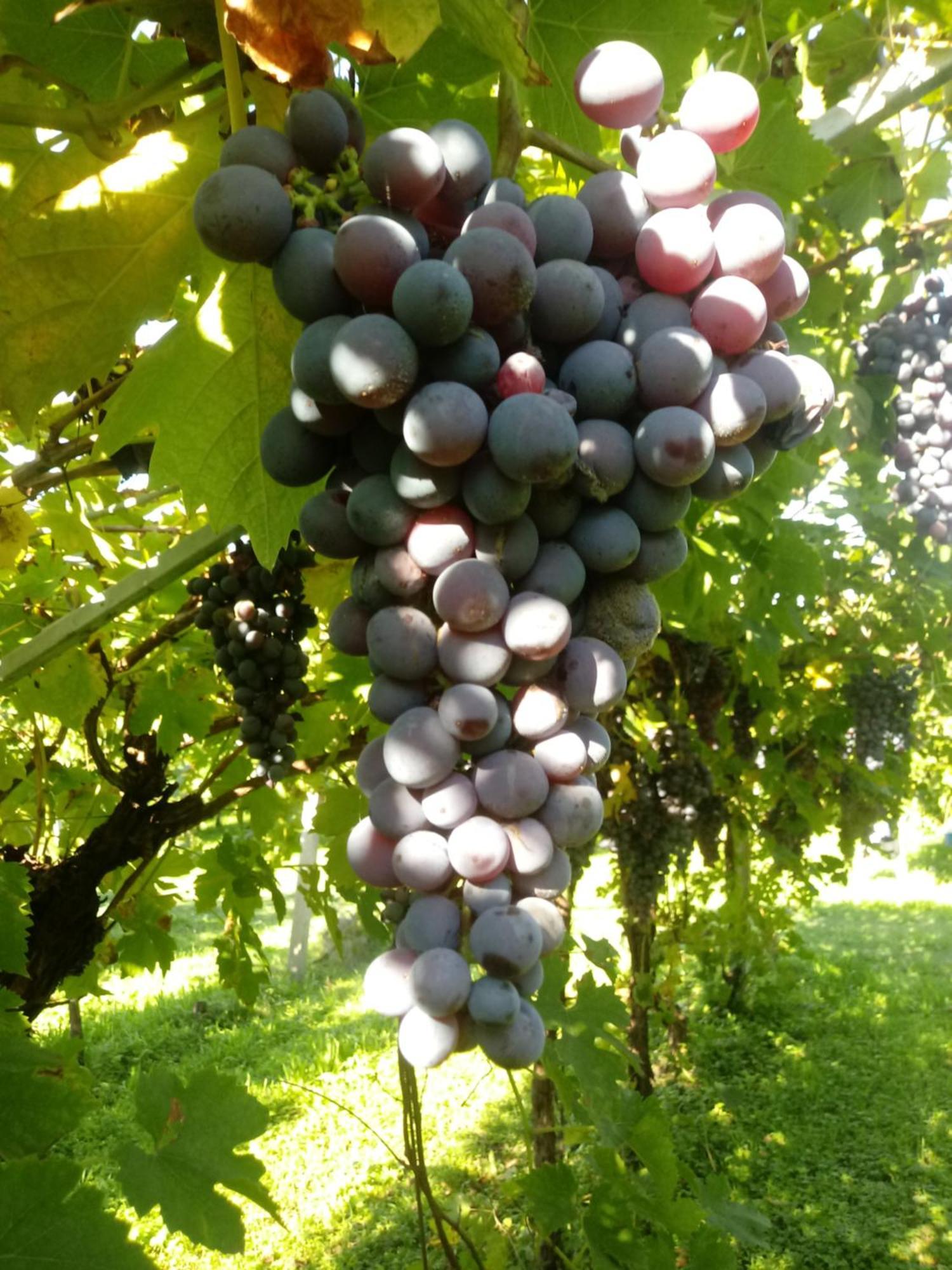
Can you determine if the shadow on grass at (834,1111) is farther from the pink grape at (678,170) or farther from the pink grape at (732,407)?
the pink grape at (678,170)

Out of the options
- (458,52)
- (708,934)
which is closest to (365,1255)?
(708,934)

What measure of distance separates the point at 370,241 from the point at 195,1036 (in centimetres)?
825

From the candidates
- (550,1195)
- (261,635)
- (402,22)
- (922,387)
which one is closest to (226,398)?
(402,22)

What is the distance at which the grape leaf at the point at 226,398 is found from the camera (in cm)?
107

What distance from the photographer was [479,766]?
2.81 ft

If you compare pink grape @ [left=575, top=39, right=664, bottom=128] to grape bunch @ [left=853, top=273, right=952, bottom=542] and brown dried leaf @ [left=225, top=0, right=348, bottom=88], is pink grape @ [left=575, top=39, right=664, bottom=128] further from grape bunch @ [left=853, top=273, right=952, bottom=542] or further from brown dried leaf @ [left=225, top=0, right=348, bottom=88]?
grape bunch @ [left=853, top=273, right=952, bottom=542]

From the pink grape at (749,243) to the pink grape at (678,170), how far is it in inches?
1.5

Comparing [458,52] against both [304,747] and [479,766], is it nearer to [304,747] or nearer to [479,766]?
[479,766]

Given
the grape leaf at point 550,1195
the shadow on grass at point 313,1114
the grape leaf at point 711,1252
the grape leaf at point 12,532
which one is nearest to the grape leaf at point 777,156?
the grape leaf at point 12,532

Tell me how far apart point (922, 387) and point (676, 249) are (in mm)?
2237

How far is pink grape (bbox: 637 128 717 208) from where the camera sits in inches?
34.7

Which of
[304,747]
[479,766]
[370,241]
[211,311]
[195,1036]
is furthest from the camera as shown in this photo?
[195,1036]

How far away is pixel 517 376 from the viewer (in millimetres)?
816

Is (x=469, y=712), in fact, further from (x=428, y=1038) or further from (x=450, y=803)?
(x=428, y=1038)
